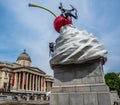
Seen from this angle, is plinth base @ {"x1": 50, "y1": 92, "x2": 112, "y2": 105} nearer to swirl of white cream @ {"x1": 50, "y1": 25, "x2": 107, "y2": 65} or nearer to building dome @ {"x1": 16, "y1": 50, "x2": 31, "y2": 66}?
swirl of white cream @ {"x1": 50, "y1": 25, "x2": 107, "y2": 65}

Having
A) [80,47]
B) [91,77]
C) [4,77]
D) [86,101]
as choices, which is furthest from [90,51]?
[4,77]

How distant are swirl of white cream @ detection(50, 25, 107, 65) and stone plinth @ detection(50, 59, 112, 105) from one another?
44 centimetres

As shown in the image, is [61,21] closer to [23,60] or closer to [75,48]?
[75,48]

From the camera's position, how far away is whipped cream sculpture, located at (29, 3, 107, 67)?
10000 mm

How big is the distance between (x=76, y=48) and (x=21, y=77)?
75197 mm

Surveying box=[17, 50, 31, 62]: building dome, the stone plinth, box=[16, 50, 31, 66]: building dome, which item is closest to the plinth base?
the stone plinth

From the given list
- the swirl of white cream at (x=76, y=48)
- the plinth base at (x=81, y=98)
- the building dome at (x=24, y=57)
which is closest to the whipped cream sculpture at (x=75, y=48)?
the swirl of white cream at (x=76, y=48)

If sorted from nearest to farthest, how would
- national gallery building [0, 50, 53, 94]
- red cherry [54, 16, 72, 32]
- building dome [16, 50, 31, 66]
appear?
1. red cherry [54, 16, 72, 32]
2. national gallery building [0, 50, 53, 94]
3. building dome [16, 50, 31, 66]

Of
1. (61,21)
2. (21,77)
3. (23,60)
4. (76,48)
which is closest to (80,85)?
(76,48)

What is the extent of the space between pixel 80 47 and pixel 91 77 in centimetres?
202

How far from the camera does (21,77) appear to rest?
267ft

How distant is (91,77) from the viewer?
9.80 metres

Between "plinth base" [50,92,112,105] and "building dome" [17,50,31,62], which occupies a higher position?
"building dome" [17,50,31,62]

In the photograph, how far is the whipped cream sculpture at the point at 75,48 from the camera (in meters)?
10.0
